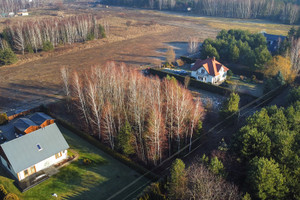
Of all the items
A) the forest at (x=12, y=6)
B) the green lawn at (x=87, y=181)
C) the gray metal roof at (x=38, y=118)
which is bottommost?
the green lawn at (x=87, y=181)

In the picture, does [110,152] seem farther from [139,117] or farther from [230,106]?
[230,106]

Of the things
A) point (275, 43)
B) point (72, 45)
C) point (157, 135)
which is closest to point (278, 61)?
point (275, 43)

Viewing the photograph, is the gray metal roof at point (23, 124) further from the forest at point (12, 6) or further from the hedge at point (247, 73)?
the forest at point (12, 6)

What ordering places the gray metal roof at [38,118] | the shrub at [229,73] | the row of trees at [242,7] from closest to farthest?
the gray metal roof at [38,118] < the shrub at [229,73] < the row of trees at [242,7]

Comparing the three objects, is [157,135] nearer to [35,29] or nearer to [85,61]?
[85,61]

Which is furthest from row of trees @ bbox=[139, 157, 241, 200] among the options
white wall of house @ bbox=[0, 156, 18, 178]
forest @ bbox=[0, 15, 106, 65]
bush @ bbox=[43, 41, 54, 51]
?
bush @ bbox=[43, 41, 54, 51]

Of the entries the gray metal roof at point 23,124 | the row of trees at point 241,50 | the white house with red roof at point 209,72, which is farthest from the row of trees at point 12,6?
the white house with red roof at point 209,72

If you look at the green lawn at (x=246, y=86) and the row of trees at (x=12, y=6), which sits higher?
the row of trees at (x=12, y=6)
